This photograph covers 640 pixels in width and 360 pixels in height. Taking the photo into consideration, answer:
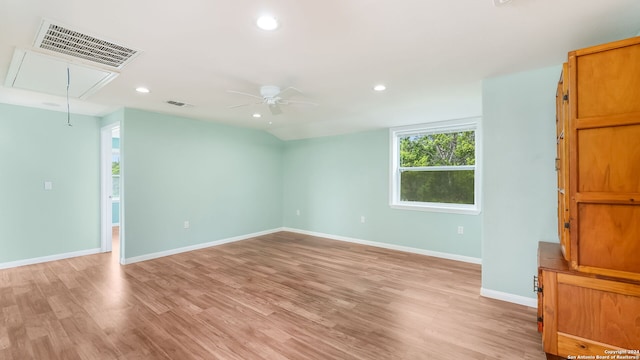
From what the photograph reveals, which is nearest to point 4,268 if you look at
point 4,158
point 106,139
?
point 4,158

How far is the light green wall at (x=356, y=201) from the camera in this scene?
175 inches

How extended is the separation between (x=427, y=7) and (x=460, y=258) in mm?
3812

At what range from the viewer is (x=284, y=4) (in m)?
1.60

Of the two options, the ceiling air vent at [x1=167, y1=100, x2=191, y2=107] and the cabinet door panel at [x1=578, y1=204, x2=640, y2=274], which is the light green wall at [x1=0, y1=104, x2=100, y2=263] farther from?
the cabinet door panel at [x1=578, y1=204, x2=640, y2=274]

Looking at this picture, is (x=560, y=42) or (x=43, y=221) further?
(x=43, y=221)

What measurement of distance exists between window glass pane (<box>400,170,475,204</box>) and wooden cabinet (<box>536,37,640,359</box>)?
107 inches

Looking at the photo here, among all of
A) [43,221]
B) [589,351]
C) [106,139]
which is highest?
[106,139]

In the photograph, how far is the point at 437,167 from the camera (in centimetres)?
473

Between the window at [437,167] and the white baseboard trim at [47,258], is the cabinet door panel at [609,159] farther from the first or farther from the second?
the white baseboard trim at [47,258]

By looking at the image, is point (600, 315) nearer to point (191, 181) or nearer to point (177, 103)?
point (177, 103)

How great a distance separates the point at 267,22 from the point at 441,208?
12.7ft

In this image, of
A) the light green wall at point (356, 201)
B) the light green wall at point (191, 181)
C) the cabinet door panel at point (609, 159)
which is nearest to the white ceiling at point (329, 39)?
the cabinet door panel at point (609, 159)

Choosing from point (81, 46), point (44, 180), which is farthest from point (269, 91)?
point (44, 180)

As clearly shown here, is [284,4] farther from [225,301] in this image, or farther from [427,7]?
[225,301]
